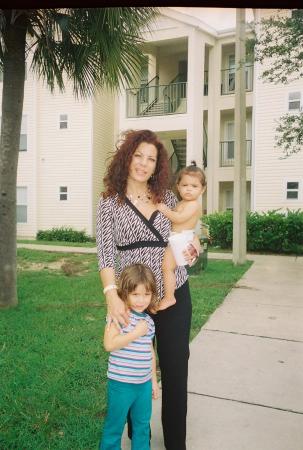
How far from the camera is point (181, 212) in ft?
7.48

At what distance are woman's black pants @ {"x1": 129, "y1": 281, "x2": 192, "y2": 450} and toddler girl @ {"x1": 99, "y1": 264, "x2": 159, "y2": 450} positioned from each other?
16 cm

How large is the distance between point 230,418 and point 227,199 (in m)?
14.9

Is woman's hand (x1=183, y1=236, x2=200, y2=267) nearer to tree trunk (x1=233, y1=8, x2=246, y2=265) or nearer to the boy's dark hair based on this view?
the boy's dark hair

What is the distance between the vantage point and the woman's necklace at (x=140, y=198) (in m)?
2.15

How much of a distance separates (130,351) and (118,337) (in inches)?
4.3

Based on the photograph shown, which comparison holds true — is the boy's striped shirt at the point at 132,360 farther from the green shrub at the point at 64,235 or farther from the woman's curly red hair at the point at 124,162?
the green shrub at the point at 64,235

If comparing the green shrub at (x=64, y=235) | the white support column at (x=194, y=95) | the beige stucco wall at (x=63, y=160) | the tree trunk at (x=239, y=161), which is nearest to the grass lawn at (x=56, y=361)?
the tree trunk at (x=239, y=161)

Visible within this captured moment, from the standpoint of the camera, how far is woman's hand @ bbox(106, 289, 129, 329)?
195 centimetres

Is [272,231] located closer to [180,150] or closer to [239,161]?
[239,161]

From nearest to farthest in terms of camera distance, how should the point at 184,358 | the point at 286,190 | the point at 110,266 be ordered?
the point at 110,266 < the point at 184,358 < the point at 286,190

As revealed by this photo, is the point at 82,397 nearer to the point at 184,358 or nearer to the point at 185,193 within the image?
the point at 184,358

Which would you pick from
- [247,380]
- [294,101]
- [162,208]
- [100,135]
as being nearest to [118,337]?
[162,208]

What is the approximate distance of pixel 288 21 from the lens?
6.96 meters

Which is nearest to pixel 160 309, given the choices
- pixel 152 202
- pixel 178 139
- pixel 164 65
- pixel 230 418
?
pixel 152 202
